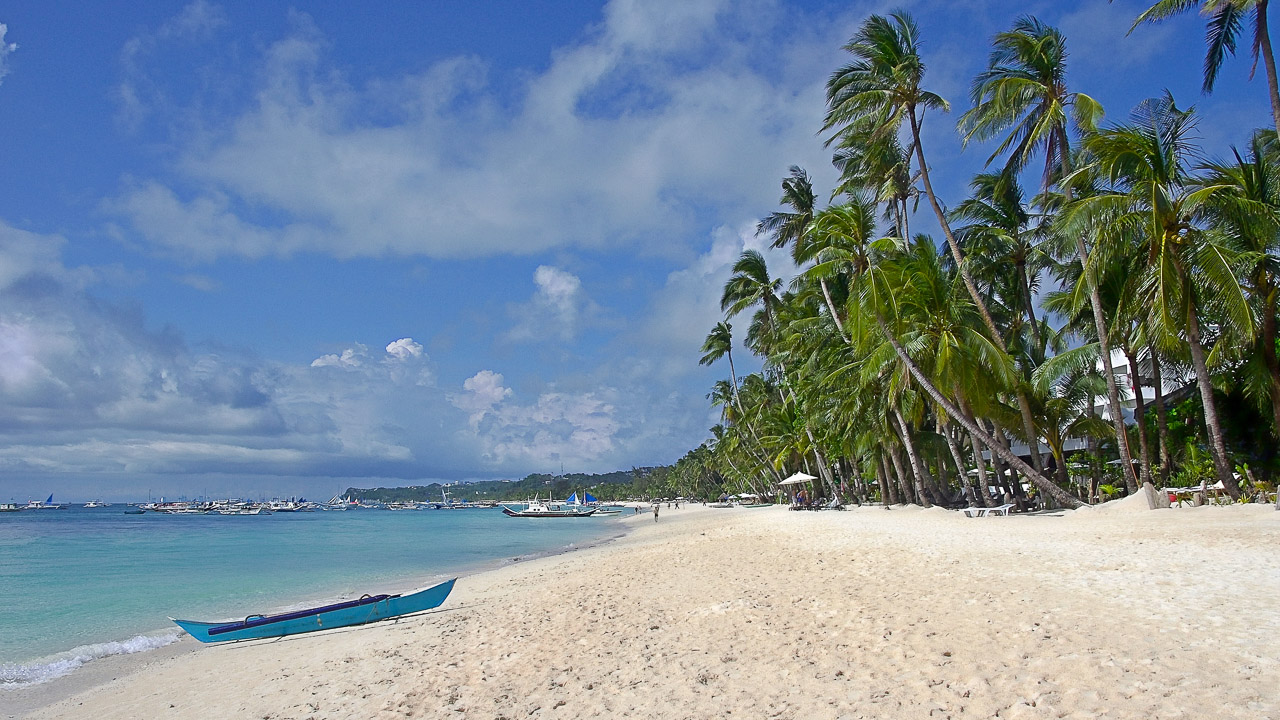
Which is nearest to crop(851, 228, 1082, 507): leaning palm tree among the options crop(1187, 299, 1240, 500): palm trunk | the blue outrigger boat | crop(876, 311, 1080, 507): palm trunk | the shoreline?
crop(876, 311, 1080, 507): palm trunk

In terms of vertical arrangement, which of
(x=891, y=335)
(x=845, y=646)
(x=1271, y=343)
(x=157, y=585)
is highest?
(x=891, y=335)

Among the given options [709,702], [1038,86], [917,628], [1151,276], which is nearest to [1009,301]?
[1038,86]

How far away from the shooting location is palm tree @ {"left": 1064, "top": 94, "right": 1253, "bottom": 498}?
40.0 feet

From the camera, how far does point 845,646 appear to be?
5645mm

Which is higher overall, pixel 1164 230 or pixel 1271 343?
pixel 1164 230

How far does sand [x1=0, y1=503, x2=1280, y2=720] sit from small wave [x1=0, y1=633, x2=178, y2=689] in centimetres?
78

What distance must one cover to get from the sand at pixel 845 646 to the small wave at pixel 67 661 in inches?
30.7

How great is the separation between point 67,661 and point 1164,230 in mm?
19602

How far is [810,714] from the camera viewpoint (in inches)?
174

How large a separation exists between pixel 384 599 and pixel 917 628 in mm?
Answer: 8420

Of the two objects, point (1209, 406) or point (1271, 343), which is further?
point (1271, 343)

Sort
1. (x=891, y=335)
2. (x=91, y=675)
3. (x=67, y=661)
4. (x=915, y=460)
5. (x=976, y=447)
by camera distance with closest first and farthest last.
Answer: (x=91, y=675)
(x=67, y=661)
(x=891, y=335)
(x=976, y=447)
(x=915, y=460)

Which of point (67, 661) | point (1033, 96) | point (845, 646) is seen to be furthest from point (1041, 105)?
point (67, 661)

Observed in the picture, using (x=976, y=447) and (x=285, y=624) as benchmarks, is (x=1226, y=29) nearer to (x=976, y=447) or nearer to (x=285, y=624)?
(x=976, y=447)
